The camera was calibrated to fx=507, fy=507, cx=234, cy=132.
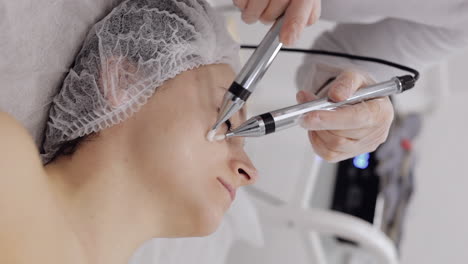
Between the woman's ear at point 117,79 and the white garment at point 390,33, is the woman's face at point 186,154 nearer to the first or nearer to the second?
the woman's ear at point 117,79

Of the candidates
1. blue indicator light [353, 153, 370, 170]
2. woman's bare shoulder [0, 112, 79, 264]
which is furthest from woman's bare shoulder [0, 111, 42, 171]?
blue indicator light [353, 153, 370, 170]

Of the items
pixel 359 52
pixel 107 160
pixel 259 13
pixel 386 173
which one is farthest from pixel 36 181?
pixel 386 173

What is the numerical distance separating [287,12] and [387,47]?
475 mm

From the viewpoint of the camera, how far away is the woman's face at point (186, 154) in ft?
2.76

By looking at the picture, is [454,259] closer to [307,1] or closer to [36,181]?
[307,1]

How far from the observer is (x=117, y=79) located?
0.84m

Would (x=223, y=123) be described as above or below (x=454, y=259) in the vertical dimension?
above

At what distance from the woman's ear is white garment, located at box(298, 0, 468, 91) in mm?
435

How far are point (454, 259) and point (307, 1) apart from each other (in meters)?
1.91

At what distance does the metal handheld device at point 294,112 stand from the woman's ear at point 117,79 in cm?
19

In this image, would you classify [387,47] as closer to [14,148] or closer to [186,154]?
[186,154]

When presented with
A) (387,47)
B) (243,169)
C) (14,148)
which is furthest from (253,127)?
(387,47)

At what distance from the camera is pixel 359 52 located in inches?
47.1

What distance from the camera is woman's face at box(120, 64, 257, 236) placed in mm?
841
